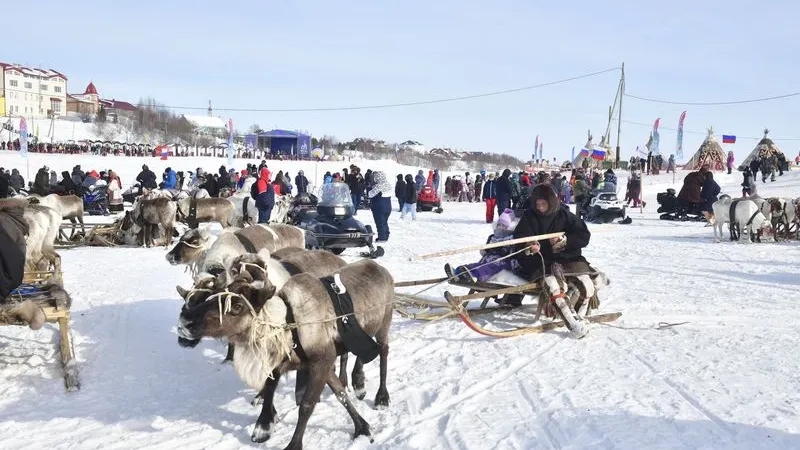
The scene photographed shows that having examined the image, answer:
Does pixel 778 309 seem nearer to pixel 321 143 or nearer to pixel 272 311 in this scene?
pixel 272 311

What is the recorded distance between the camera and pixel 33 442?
164 inches

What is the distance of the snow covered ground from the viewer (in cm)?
423

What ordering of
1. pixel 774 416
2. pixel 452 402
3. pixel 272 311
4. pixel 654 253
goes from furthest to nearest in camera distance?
pixel 654 253 < pixel 452 402 < pixel 774 416 < pixel 272 311

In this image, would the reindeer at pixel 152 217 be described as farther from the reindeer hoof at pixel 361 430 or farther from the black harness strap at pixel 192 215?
the reindeer hoof at pixel 361 430

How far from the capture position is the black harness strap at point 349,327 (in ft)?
14.0

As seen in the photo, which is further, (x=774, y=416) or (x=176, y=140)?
(x=176, y=140)

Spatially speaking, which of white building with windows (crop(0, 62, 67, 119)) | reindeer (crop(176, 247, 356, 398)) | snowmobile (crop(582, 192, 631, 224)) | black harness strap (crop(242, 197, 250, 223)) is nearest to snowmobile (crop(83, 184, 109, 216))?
black harness strap (crop(242, 197, 250, 223))

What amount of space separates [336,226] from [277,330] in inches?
344

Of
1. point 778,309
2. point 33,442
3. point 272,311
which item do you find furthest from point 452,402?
point 778,309

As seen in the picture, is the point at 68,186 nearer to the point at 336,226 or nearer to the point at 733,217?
the point at 336,226

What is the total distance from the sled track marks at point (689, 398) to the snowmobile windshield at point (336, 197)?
7979 millimetres

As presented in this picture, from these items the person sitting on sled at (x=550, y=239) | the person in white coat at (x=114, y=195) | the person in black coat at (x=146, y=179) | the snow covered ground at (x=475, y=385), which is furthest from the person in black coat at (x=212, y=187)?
the person sitting on sled at (x=550, y=239)

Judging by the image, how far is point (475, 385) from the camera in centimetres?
523

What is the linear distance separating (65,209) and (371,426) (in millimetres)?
14210
